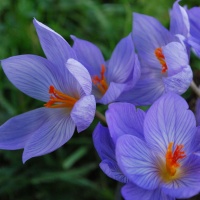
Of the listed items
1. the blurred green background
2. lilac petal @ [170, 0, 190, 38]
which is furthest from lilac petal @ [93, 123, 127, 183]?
the blurred green background

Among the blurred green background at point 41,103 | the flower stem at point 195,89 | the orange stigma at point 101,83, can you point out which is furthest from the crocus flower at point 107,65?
the blurred green background at point 41,103

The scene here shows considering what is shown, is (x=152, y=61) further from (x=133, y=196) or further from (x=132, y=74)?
(x=133, y=196)

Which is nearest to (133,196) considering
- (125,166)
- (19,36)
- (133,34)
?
(125,166)

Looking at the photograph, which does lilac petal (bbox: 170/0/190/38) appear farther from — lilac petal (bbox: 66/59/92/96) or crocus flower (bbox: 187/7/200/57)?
lilac petal (bbox: 66/59/92/96)

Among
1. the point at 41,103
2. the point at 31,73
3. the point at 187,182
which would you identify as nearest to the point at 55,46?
the point at 31,73

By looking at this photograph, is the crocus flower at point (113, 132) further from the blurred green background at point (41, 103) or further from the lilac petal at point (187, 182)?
the blurred green background at point (41, 103)
